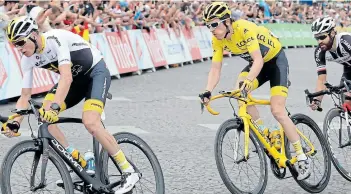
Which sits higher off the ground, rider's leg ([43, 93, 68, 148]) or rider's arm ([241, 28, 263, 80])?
rider's arm ([241, 28, 263, 80])

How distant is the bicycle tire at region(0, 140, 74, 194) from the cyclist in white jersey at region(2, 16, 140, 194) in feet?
0.87

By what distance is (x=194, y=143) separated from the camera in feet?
33.9

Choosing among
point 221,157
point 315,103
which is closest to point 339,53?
point 315,103

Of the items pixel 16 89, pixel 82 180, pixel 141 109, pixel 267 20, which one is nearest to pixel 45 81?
pixel 16 89

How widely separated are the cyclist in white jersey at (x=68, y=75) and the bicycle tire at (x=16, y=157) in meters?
0.26

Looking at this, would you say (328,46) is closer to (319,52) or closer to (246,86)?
(319,52)

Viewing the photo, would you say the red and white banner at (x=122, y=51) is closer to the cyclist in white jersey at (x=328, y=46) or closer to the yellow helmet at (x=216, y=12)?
the cyclist in white jersey at (x=328, y=46)

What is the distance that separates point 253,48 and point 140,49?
50.2ft

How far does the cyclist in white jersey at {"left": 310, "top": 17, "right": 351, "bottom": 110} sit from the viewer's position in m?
7.92

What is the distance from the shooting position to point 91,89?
6.36 metres

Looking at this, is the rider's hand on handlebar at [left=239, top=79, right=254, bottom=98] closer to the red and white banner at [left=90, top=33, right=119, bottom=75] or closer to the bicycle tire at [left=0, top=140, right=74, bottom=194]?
the bicycle tire at [left=0, top=140, right=74, bottom=194]

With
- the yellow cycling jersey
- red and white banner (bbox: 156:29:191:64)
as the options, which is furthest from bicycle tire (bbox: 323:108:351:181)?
red and white banner (bbox: 156:29:191:64)

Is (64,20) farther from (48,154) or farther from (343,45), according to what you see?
(48,154)

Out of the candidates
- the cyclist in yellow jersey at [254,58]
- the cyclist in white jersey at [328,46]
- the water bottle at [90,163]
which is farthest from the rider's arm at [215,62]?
the water bottle at [90,163]
